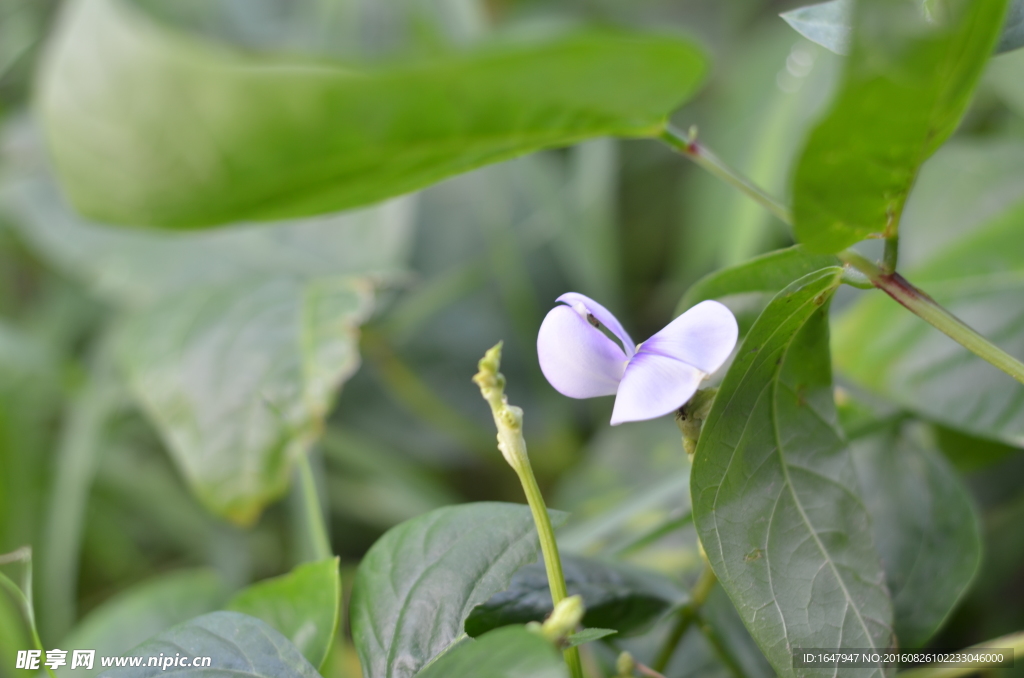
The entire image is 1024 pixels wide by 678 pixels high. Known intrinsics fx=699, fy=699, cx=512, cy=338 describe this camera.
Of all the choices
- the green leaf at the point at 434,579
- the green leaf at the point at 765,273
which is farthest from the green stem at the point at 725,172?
the green leaf at the point at 434,579

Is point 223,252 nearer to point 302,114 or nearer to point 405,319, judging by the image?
point 405,319

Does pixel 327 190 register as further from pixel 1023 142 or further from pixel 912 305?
pixel 1023 142

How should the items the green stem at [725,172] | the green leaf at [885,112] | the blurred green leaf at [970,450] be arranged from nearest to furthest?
the green leaf at [885,112] < the green stem at [725,172] < the blurred green leaf at [970,450]

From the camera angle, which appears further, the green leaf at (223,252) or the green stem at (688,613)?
the green leaf at (223,252)

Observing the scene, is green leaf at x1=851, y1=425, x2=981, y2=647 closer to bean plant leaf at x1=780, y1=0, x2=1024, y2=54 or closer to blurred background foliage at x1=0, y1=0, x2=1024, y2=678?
blurred background foliage at x1=0, y1=0, x2=1024, y2=678

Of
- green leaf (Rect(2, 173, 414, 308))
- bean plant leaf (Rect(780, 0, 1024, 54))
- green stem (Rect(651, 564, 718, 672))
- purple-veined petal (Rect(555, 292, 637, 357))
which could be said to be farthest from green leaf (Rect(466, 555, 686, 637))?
green leaf (Rect(2, 173, 414, 308))

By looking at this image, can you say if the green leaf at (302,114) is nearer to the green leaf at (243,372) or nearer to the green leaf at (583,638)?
the green leaf at (583,638)

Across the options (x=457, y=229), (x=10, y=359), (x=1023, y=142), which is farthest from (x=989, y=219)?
(x=10, y=359)

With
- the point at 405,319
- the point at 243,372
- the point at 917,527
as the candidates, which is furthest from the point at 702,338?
the point at 405,319
